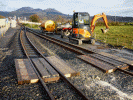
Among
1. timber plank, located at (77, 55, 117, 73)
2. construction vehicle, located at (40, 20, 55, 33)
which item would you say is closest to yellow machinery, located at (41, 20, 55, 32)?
construction vehicle, located at (40, 20, 55, 33)

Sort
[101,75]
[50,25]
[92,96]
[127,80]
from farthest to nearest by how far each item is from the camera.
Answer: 1. [50,25]
2. [101,75]
3. [127,80]
4. [92,96]

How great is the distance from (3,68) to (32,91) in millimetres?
2982

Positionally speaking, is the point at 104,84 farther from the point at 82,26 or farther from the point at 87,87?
the point at 82,26

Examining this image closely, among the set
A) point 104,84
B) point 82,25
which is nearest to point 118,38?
point 82,25

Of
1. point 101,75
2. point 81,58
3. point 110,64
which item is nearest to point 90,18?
point 81,58

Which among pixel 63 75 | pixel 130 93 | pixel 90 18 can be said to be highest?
pixel 90 18

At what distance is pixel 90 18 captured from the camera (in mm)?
13523

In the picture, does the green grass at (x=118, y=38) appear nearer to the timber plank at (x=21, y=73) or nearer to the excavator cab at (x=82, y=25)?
the excavator cab at (x=82, y=25)

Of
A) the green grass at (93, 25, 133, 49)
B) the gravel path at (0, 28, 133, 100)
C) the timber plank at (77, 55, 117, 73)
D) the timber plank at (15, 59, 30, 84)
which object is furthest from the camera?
the green grass at (93, 25, 133, 49)

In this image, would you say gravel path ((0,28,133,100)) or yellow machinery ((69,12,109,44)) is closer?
gravel path ((0,28,133,100))

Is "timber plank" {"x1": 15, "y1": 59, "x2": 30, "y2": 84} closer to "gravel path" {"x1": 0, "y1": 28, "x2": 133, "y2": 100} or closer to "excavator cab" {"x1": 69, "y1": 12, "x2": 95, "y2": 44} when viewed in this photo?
"gravel path" {"x1": 0, "y1": 28, "x2": 133, "y2": 100}

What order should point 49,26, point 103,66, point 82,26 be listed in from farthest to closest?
point 49,26 → point 82,26 → point 103,66

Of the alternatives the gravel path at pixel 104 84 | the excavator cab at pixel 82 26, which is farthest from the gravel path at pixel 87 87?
the excavator cab at pixel 82 26

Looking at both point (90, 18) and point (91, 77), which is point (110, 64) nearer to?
point (91, 77)
